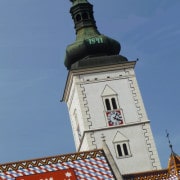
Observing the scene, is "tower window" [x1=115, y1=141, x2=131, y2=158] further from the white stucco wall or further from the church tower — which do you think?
the white stucco wall

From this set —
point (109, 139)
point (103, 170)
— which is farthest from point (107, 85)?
point (103, 170)

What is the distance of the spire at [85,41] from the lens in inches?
1452

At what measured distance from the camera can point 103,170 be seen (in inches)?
802

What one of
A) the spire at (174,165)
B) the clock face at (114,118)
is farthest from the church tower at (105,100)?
the spire at (174,165)

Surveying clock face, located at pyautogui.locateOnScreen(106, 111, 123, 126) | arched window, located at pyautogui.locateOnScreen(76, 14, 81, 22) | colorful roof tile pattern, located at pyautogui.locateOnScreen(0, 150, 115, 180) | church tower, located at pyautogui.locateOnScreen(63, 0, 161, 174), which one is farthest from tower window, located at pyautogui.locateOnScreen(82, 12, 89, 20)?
colorful roof tile pattern, located at pyautogui.locateOnScreen(0, 150, 115, 180)

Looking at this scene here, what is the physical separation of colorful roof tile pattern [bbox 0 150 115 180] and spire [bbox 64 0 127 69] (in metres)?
15.9

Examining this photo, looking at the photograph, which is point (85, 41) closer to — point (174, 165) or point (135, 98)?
point (135, 98)

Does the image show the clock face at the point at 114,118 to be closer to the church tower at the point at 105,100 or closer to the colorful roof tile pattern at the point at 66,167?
the church tower at the point at 105,100

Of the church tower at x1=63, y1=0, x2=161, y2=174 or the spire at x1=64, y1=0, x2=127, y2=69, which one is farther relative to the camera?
the spire at x1=64, y1=0, x2=127, y2=69

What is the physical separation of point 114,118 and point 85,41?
578 centimetres

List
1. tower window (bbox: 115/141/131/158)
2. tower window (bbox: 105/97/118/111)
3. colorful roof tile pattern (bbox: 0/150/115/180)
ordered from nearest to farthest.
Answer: colorful roof tile pattern (bbox: 0/150/115/180) < tower window (bbox: 115/141/131/158) < tower window (bbox: 105/97/118/111)

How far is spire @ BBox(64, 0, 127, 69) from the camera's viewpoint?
121 feet

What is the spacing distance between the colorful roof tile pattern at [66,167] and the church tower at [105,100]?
12.3 m

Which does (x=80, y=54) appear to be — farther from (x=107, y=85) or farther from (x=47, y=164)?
(x=47, y=164)
